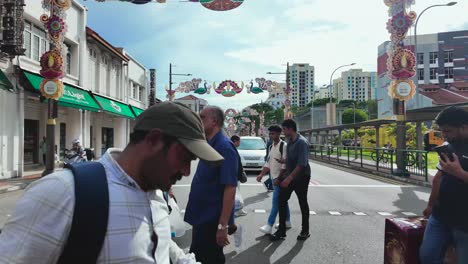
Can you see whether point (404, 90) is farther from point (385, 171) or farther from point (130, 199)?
point (130, 199)

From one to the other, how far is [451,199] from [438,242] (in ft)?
1.14

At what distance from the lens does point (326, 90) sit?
147500 millimetres

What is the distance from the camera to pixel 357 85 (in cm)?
13688

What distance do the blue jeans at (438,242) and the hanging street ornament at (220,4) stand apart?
11308mm

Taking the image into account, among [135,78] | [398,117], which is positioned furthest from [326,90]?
[398,117]

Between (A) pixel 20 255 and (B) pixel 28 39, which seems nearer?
(A) pixel 20 255

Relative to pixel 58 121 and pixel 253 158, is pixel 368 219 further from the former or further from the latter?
pixel 58 121

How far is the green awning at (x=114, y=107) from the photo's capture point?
23355mm

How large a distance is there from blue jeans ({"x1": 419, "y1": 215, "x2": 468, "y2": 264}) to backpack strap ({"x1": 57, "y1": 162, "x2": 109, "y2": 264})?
104 inches

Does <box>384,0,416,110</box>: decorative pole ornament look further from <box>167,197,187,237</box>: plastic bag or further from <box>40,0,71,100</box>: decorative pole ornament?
<box>40,0,71,100</box>: decorative pole ornament

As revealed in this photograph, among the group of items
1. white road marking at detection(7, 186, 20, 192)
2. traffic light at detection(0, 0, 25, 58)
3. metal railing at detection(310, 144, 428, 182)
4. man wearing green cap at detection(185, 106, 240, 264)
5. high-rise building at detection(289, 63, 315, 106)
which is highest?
high-rise building at detection(289, 63, 315, 106)

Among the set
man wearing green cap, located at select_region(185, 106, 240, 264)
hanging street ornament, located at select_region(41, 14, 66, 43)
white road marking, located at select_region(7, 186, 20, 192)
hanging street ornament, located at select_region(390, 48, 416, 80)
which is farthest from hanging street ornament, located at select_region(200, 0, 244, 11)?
man wearing green cap, located at select_region(185, 106, 240, 264)

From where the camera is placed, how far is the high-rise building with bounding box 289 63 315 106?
87812 millimetres

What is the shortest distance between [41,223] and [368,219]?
23.7 feet
